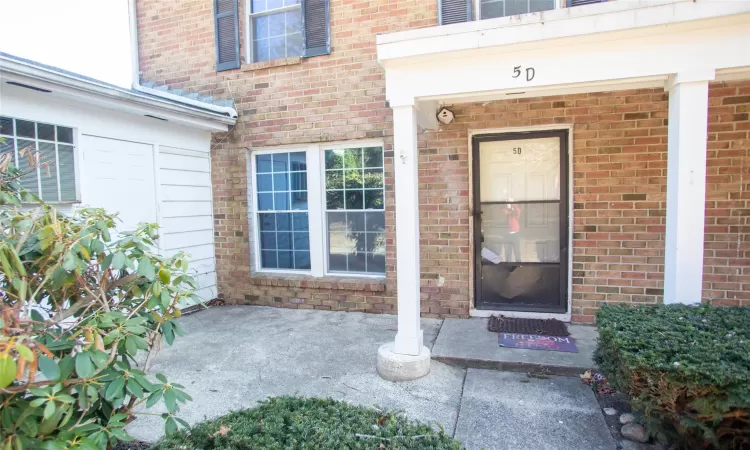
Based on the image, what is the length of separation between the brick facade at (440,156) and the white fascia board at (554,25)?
1.76 meters

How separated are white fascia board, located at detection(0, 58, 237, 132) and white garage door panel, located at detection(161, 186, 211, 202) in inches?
33.6

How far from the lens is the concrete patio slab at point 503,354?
3.65 metres

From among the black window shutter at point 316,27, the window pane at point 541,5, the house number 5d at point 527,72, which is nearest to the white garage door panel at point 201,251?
the black window shutter at point 316,27

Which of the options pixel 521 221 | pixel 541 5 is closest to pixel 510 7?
pixel 541 5

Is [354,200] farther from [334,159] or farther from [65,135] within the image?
[65,135]

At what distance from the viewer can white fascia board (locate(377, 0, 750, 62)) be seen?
2.78 m

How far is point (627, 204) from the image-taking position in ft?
14.9

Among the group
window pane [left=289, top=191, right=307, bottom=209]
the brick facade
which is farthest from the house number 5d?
window pane [left=289, top=191, right=307, bottom=209]

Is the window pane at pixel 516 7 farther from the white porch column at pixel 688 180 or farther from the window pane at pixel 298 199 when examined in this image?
the window pane at pixel 298 199

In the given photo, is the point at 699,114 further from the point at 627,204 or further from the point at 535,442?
the point at 535,442

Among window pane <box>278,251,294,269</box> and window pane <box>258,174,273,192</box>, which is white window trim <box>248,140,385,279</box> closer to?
window pane <box>278,251,294,269</box>

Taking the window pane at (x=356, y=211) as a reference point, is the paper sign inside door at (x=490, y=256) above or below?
below

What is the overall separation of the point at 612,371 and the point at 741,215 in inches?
110

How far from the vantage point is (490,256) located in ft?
16.7
